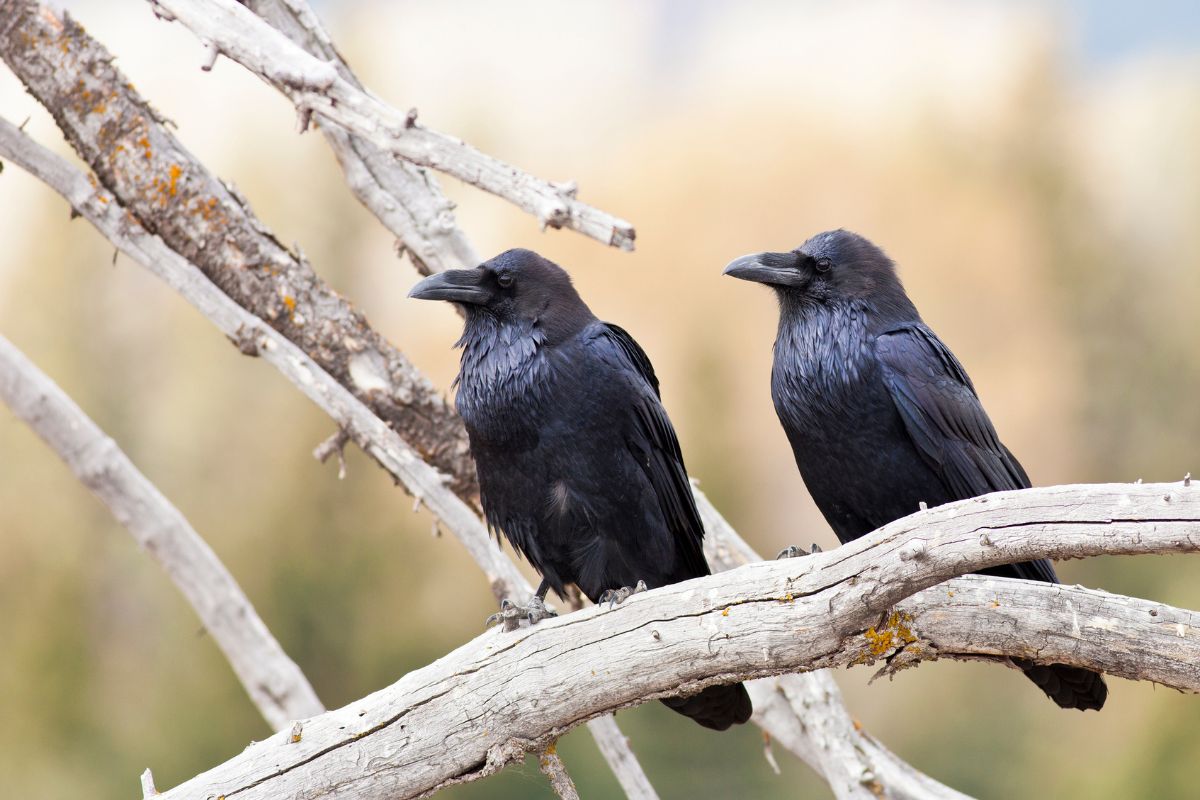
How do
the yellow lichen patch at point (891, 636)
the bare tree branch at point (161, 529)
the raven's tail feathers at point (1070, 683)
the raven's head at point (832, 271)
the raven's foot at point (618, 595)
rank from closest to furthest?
1. the yellow lichen patch at point (891, 636)
2. the raven's foot at point (618, 595)
3. the raven's tail feathers at point (1070, 683)
4. the raven's head at point (832, 271)
5. the bare tree branch at point (161, 529)

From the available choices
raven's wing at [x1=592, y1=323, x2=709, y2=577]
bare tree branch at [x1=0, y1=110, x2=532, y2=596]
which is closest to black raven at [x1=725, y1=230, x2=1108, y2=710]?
raven's wing at [x1=592, y1=323, x2=709, y2=577]

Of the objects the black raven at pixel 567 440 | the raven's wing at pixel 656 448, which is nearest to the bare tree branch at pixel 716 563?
the raven's wing at pixel 656 448

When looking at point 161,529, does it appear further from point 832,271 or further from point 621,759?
point 832,271

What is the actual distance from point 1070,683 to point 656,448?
4.31 ft

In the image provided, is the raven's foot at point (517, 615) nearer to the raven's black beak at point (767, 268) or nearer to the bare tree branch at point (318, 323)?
the raven's black beak at point (767, 268)

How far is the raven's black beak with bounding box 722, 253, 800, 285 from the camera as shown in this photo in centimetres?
356

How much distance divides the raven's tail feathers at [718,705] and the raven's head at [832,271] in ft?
3.90

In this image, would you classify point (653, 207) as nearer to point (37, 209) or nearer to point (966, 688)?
point (966, 688)

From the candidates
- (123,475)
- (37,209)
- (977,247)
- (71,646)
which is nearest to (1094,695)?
(123,475)

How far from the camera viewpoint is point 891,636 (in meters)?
2.83

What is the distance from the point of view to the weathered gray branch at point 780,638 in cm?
238

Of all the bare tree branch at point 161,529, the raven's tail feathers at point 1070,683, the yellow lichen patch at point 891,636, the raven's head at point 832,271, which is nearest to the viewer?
the yellow lichen patch at point 891,636

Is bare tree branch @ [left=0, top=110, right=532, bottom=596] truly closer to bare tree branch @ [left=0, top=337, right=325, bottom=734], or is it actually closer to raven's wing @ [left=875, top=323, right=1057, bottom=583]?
bare tree branch @ [left=0, top=337, right=325, bottom=734]

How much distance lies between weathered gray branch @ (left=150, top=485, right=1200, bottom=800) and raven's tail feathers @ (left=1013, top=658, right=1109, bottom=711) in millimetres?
476
